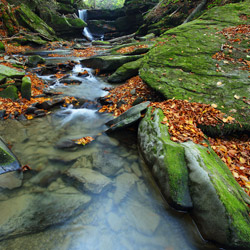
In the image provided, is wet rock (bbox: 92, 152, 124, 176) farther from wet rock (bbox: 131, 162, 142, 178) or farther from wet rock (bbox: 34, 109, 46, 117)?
wet rock (bbox: 34, 109, 46, 117)

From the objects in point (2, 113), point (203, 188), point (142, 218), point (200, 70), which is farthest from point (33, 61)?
point (203, 188)

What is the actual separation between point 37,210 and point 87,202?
86 centimetres

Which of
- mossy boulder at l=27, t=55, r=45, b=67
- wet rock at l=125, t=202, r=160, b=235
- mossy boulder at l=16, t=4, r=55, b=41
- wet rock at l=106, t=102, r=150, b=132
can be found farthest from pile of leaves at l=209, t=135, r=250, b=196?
mossy boulder at l=16, t=4, r=55, b=41

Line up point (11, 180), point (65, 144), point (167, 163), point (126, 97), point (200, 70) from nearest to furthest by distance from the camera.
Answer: point (167, 163) → point (11, 180) → point (65, 144) → point (200, 70) → point (126, 97)

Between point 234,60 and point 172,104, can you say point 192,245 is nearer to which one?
point 172,104

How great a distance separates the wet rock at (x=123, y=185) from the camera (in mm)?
3061

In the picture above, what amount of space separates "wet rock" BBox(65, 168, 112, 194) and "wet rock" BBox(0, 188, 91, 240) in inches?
7.7

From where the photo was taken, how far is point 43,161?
12.5 feet

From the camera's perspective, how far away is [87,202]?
2.92 m

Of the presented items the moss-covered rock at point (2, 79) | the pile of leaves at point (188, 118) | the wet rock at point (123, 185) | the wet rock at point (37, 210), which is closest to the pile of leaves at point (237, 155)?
the pile of leaves at point (188, 118)

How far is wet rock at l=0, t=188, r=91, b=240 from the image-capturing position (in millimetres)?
2400

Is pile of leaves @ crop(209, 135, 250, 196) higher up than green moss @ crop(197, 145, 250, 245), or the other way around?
green moss @ crop(197, 145, 250, 245)

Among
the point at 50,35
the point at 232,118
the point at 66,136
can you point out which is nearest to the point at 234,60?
the point at 232,118

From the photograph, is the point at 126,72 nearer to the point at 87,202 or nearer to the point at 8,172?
the point at 8,172
